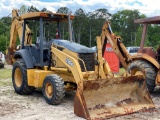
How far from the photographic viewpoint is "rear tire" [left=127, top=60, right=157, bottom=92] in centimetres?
871

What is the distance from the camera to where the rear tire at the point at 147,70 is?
28.6ft

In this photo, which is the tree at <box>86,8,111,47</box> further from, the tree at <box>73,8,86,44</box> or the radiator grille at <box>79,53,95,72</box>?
the radiator grille at <box>79,53,95,72</box>

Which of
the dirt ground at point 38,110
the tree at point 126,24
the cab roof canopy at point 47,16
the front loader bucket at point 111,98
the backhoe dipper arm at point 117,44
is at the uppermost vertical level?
the tree at point 126,24

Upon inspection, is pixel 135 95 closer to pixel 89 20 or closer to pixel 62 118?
pixel 62 118

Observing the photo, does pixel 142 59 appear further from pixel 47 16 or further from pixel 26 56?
pixel 26 56

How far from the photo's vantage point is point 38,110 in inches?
284

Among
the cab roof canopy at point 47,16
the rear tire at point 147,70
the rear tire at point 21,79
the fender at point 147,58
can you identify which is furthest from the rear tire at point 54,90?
the fender at point 147,58

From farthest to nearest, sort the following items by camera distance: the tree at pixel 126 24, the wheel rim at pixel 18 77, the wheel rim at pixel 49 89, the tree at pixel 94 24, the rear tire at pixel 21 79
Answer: the tree at pixel 126 24 → the tree at pixel 94 24 → the wheel rim at pixel 18 77 → the rear tire at pixel 21 79 → the wheel rim at pixel 49 89

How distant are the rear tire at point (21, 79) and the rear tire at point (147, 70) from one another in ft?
10.1

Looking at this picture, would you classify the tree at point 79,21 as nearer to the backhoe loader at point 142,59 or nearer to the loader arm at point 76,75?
the backhoe loader at point 142,59

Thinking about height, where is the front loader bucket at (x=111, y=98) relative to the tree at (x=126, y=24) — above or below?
below

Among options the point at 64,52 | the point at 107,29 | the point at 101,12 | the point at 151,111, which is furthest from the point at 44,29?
the point at 101,12

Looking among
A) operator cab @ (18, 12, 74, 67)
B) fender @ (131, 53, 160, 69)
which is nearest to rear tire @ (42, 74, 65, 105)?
operator cab @ (18, 12, 74, 67)

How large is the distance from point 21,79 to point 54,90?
7.31ft
